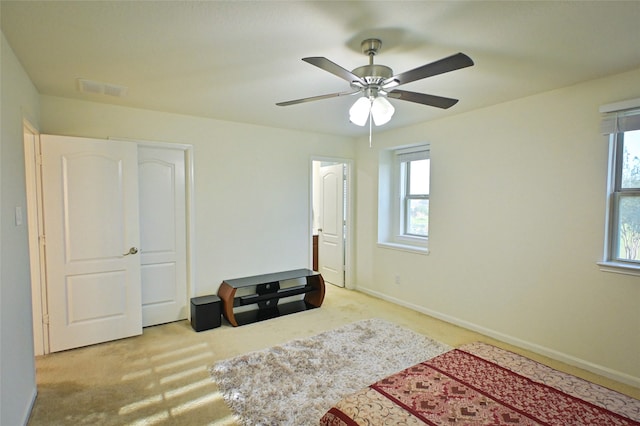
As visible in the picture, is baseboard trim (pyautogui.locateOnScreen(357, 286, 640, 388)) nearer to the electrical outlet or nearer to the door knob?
the door knob

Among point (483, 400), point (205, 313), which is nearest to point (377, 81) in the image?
point (483, 400)

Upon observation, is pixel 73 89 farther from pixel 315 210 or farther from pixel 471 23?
pixel 315 210

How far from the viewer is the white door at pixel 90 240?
10.0ft

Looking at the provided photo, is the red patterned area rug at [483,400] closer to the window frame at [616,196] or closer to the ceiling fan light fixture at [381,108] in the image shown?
the window frame at [616,196]

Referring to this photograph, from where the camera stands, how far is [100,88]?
2.88 metres

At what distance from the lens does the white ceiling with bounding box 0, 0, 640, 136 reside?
1.72 metres

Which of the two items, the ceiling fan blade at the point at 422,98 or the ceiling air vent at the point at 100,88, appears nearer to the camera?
the ceiling fan blade at the point at 422,98

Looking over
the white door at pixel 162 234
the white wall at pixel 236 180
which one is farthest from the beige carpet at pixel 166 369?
the white wall at pixel 236 180

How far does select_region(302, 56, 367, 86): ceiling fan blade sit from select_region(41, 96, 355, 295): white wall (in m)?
2.44

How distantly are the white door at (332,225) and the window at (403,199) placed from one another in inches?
28.2

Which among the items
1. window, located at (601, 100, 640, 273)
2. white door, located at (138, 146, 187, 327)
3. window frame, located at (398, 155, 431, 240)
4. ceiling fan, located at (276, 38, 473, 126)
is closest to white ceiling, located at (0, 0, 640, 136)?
Result: ceiling fan, located at (276, 38, 473, 126)

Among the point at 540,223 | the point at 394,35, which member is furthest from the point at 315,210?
the point at 394,35

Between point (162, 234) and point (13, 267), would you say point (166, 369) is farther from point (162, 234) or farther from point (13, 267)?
point (162, 234)

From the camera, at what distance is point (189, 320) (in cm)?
389
